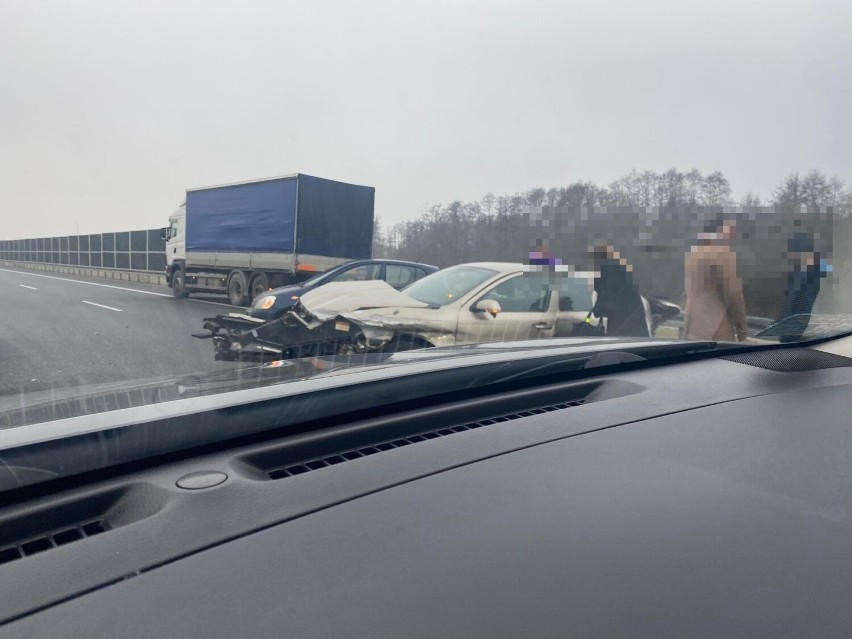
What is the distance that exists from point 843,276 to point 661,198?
110 centimetres

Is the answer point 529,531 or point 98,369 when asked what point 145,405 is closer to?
point 529,531

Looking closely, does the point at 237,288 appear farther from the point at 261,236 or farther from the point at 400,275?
the point at 400,275

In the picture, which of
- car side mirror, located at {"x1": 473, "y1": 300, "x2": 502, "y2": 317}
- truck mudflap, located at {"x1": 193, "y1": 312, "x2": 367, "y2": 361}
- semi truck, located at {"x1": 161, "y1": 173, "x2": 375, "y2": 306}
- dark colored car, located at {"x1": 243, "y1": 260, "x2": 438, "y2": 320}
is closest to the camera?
truck mudflap, located at {"x1": 193, "y1": 312, "x2": 367, "y2": 361}

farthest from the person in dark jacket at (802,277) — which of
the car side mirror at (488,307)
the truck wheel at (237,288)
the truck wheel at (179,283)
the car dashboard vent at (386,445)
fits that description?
the truck wheel at (179,283)

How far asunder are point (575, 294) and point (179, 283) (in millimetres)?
9400

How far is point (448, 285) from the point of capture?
5656mm

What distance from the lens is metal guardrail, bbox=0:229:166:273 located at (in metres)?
8.37

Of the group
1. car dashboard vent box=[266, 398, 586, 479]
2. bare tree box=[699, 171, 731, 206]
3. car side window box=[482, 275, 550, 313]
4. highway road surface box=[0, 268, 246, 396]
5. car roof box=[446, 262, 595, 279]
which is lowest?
highway road surface box=[0, 268, 246, 396]

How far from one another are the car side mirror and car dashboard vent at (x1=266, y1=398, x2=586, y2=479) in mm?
2106

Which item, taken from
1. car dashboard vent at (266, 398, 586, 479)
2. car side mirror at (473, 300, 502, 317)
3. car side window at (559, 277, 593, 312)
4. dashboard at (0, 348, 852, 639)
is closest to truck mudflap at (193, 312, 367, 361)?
car side mirror at (473, 300, 502, 317)

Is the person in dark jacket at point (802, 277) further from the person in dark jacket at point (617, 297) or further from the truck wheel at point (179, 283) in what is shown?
the truck wheel at point (179, 283)

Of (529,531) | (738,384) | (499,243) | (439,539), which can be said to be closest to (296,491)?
(439,539)

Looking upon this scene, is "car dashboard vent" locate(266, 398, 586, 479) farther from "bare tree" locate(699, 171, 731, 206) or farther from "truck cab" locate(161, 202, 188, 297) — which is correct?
"truck cab" locate(161, 202, 188, 297)

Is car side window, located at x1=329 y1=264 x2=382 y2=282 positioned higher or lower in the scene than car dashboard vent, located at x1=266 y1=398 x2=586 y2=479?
higher
